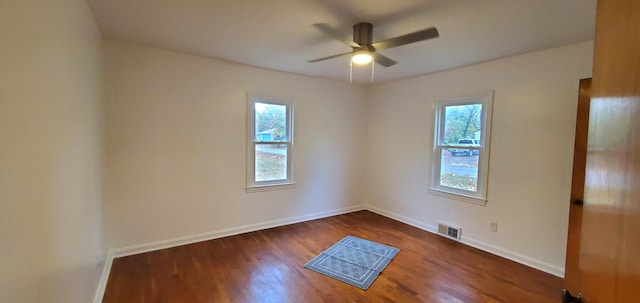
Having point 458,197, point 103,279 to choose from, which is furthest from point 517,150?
point 103,279

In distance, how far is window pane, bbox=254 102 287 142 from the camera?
12.7ft

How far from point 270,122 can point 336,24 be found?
2000 mm

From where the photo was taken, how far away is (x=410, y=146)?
4258 mm

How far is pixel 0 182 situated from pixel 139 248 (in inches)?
108

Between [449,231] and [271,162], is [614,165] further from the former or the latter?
[271,162]

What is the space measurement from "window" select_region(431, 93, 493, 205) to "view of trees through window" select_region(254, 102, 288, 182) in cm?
226

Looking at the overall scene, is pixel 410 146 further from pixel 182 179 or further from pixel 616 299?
pixel 616 299

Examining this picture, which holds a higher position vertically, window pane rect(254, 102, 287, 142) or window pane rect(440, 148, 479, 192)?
window pane rect(254, 102, 287, 142)

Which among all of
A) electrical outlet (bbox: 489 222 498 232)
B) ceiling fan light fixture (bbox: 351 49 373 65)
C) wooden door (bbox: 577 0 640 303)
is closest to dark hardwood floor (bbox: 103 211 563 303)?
electrical outlet (bbox: 489 222 498 232)

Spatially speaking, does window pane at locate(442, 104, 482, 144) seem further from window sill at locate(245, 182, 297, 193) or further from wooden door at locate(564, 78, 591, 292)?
window sill at locate(245, 182, 297, 193)

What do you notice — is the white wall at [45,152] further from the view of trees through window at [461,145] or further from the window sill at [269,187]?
the view of trees through window at [461,145]

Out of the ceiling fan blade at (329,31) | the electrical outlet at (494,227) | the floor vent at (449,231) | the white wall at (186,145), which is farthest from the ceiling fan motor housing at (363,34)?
the floor vent at (449,231)

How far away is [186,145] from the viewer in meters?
3.30

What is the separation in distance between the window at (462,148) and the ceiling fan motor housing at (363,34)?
76.9 inches
